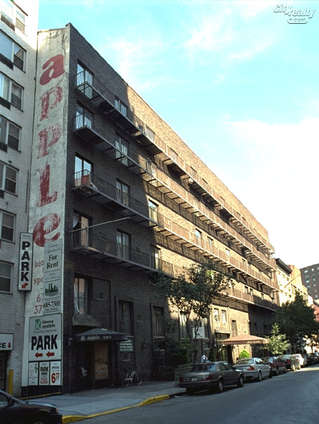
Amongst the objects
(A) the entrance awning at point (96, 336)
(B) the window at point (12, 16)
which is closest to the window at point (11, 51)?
(B) the window at point (12, 16)

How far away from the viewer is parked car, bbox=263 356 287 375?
100ft

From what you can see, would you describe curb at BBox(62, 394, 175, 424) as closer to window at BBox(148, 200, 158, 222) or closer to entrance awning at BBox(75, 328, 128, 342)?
entrance awning at BBox(75, 328, 128, 342)

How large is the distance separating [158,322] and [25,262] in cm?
1109

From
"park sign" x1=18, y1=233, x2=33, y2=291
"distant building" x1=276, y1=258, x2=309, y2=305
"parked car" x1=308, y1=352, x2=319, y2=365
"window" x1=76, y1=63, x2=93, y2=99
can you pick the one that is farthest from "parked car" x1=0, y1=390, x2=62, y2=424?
"distant building" x1=276, y1=258, x2=309, y2=305

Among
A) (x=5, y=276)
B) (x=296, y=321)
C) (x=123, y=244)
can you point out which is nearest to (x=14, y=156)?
(x=5, y=276)

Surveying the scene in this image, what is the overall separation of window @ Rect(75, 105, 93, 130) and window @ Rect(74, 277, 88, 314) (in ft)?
28.2

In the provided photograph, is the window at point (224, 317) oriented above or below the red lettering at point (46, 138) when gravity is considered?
below

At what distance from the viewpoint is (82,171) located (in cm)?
2500

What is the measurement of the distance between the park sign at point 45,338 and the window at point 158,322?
9487mm

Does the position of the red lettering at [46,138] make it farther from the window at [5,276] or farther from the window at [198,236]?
the window at [198,236]

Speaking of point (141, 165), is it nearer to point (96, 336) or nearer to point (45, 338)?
point (96, 336)

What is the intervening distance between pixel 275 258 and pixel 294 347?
54.0 feet

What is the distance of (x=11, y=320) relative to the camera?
2158 cm

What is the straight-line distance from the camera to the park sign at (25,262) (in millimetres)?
22484
